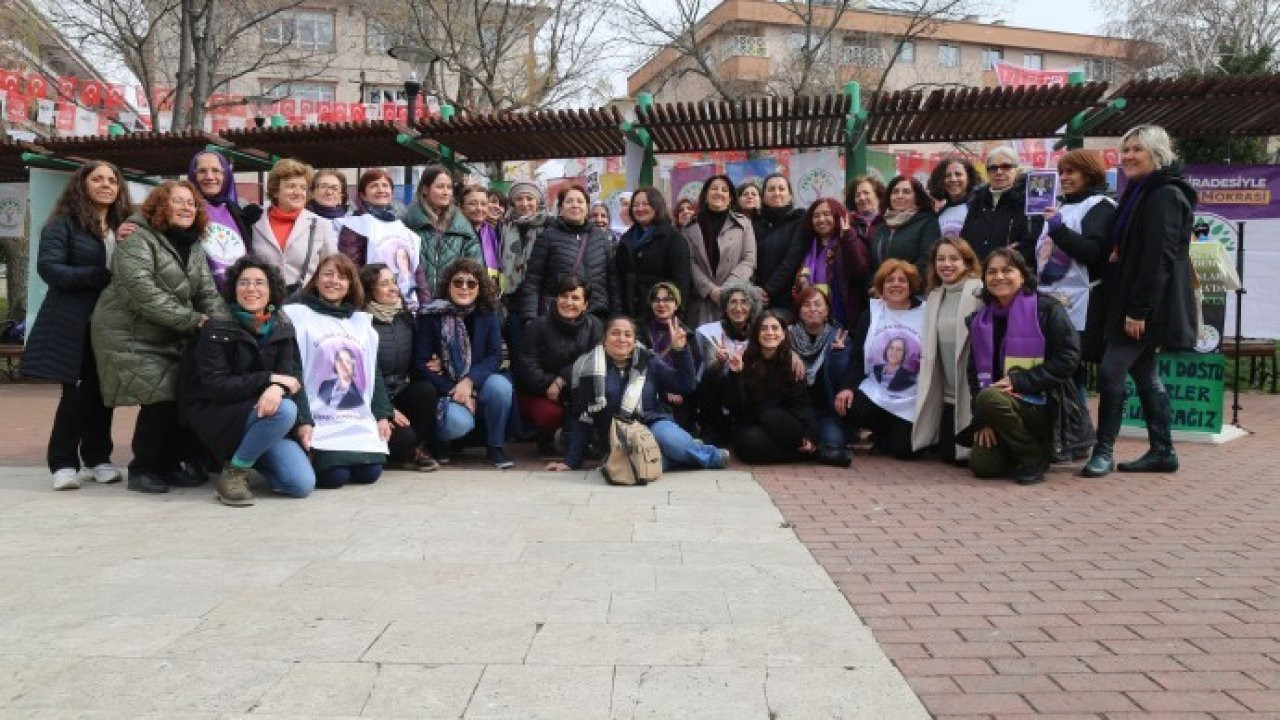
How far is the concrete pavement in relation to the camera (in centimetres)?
248

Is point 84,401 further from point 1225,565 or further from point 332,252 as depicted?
point 1225,565

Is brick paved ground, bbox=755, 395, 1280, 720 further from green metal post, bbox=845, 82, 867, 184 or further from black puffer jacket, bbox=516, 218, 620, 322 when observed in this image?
green metal post, bbox=845, 82, 867, 184

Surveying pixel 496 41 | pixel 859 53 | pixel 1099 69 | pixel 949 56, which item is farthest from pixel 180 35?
pixel 1099 69

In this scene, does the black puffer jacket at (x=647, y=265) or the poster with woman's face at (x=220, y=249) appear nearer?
the poster with woman's face at (x=220, y=249)

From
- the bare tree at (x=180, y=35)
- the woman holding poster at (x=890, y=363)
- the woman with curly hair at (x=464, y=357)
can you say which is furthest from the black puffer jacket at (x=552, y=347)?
the bare tree at (x=180, y=35)

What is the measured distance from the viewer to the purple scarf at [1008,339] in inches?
224

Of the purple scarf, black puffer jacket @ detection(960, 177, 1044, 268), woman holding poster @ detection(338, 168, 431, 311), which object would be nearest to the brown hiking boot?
woman holding poster @ detection(338, 168, 431, 311)

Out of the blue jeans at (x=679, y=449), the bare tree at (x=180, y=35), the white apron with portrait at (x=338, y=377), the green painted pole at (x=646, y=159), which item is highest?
the bare tree at (x=180, y=35)

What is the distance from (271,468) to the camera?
5.11 m

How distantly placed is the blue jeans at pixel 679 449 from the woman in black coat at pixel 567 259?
1247 mm

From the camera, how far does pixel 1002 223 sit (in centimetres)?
640

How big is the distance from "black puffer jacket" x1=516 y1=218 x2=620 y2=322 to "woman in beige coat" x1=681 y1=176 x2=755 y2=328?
2.51 ft

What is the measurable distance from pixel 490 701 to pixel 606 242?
482 centimetres

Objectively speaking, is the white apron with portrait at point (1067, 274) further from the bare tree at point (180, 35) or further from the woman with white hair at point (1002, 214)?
the bare tree at point (180, 35)
